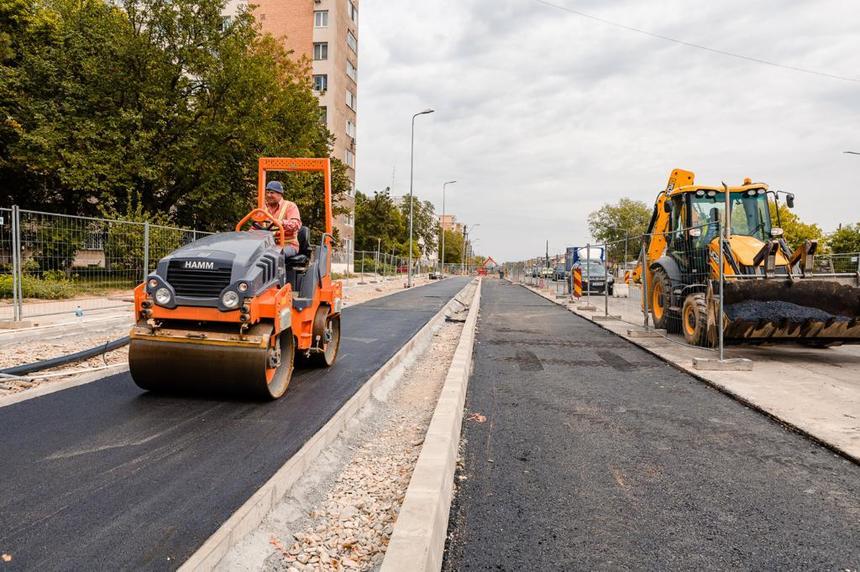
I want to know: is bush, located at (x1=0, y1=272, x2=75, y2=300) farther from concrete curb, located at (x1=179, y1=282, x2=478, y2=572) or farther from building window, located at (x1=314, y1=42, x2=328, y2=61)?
building window, located at (x1=314, y1=42, x2=328, y2=61)

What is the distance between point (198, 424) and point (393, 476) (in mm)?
1850

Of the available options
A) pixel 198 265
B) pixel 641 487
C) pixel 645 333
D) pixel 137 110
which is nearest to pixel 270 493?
pixel 641 487

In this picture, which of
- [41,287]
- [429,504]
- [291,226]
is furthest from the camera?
[41,287]

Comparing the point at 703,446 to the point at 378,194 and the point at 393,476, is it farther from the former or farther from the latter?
the point at 378,194

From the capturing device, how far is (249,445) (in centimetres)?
393

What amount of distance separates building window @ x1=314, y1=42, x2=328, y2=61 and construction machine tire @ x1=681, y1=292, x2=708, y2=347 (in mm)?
43119

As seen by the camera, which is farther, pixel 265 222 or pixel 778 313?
pixel 778 313

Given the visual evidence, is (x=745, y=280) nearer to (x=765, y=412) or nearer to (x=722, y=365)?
(x=722, y=365)

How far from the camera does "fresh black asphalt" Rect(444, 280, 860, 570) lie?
267cm

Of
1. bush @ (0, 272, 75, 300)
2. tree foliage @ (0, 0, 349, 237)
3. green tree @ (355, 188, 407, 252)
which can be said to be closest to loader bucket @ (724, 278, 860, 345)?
bush @ (0, 272, 75, 300)

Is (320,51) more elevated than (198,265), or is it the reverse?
(320,51)

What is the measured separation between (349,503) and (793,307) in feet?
23.7

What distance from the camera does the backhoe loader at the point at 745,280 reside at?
757cm

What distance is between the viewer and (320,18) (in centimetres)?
4525
